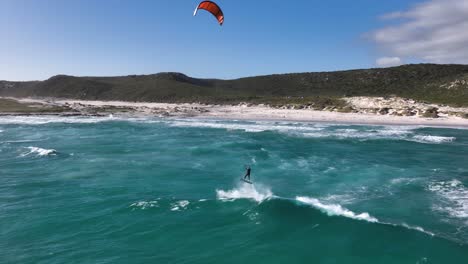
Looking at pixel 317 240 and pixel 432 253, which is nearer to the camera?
pixel 432 253

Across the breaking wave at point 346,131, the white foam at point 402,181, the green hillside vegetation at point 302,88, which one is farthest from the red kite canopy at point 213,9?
the green hillside vegetation at point 302,88

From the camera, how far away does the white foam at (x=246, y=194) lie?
22231mm

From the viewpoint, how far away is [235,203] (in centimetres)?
2131

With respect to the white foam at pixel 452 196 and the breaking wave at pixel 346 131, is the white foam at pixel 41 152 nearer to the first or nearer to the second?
the breaking wave at pixel 346 131

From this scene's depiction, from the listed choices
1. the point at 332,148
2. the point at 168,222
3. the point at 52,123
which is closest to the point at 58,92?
the point at 52,123

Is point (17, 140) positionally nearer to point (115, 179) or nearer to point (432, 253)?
point (115, 179)

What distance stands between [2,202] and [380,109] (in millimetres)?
64285

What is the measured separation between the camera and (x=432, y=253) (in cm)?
1504

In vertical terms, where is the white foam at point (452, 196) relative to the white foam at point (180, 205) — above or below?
above

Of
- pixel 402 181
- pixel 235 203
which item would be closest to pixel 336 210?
pixel 235 203

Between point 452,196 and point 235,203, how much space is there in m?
12.8

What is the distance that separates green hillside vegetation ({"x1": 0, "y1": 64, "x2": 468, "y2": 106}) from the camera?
96438 millimetres

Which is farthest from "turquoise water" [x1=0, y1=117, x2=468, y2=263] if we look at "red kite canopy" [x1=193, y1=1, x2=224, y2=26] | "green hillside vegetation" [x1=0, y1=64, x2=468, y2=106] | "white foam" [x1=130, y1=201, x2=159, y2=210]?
"green hillside vegetation" [x1=0, y1=64, x2=468, y2=106]

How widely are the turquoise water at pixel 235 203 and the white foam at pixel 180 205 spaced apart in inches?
5.7
